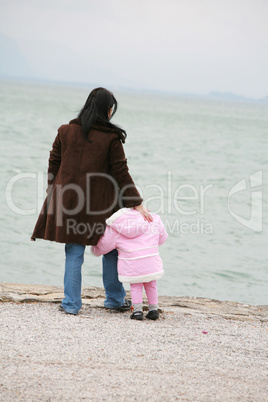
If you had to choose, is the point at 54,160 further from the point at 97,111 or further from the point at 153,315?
the point at 153,315

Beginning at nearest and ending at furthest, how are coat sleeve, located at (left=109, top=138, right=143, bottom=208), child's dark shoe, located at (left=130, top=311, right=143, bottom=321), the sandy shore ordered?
the sandy shore, coat sleeve, located at (left=109, top=138, right=143, bottom=208), child's dark shoe, located at (left=130, top=311, right=143, bottom=321)

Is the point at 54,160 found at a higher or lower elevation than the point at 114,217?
higher

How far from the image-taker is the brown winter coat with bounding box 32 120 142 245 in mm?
4438

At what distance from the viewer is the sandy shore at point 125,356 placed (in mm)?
3160

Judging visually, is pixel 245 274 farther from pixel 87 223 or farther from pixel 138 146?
A: pixel 138 146

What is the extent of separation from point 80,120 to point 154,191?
1485 centimetres

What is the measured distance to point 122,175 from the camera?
4.42m

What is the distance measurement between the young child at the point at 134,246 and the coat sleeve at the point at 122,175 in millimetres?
95

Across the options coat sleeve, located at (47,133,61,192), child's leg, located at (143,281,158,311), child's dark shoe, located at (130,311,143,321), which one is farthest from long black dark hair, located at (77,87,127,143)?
child's dark shoe, located at (130,311,143,321)

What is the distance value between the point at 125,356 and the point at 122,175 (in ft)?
4.54

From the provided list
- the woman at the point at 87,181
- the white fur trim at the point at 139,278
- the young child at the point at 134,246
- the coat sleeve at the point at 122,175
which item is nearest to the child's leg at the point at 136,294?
the young child at the point at 134,246

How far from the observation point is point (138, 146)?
36281 mm

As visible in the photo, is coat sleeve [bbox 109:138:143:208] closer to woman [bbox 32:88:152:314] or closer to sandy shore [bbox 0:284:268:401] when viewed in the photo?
woman [bbox 32:88:152:314]

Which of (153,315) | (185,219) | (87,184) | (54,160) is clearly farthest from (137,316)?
(185,219)
